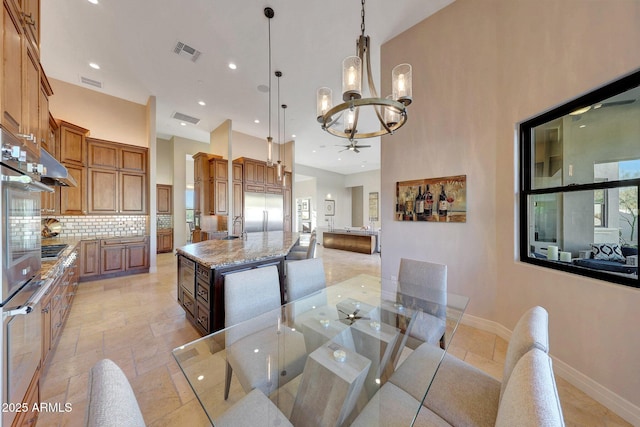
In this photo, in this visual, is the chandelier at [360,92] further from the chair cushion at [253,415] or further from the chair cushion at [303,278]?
the chair cushion at [253,415]

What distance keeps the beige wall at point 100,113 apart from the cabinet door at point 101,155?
0.42 metres

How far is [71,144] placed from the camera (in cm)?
408

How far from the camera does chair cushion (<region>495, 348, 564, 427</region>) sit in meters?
0.56

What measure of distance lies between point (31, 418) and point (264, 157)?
22.9 ft

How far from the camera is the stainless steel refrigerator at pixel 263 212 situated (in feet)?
21.7

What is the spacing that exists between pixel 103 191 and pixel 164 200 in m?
3.10

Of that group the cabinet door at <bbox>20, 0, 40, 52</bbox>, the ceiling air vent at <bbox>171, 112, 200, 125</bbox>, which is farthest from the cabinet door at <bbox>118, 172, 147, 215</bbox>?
the cabinet door at <bbox>20, 0, 40, 52</bbox>

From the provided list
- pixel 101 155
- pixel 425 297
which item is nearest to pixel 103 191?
pixel 101 155

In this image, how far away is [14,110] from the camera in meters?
1.16

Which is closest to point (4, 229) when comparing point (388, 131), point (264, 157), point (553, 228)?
point (388, 131)

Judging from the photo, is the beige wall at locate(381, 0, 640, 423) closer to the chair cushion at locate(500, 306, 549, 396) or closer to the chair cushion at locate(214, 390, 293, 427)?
the chair cushion at locate(500, 306, 549, 396)

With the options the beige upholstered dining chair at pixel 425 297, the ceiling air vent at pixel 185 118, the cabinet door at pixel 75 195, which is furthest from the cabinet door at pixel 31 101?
the ceiling air vent at pixel 185 118

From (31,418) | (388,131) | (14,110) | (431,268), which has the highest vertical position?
(388,131)

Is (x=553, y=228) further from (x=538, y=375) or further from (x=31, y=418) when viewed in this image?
(x=31, y=418)
